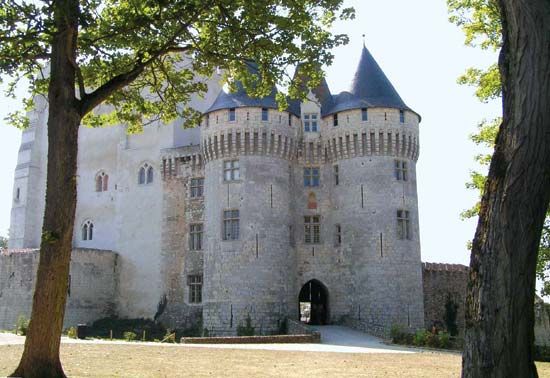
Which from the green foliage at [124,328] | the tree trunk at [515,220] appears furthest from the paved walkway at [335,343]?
the tree trunk at [515,220]

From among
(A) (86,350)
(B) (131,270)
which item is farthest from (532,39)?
(B) (131,270)

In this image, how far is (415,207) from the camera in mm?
31688

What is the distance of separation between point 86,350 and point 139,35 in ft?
30.2

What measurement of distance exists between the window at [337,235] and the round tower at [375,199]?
0.05 meters

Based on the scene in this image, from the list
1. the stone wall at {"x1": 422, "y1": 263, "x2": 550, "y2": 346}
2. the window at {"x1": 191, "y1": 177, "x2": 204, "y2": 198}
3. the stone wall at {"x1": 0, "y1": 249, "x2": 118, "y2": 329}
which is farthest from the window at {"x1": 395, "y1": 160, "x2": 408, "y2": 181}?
the stone wall at {"x1": 0, "y1": 249, "x2": 118, "y2": 329}

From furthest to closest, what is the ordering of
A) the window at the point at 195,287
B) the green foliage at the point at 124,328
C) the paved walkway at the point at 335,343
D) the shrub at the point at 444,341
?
1. the window at the point at 195,287
2. the green foliage at the point at 124,328
3. the shrub at the point at 444,341
4. the paved walkway at the point at 335,343

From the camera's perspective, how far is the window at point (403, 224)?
102 ft

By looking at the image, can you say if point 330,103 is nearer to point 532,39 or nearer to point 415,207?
point 415,207

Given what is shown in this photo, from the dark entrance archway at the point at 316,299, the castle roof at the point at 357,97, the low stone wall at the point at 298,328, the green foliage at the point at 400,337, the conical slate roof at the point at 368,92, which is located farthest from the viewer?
the dark entrance archway at the point at 316,299

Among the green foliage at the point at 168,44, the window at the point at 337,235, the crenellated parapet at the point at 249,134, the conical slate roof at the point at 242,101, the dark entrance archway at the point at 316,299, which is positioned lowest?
the dark entrance archway at the point at 316,299

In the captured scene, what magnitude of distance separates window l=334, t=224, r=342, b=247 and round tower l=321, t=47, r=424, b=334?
50 millimetres

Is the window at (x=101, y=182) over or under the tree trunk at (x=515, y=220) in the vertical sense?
over

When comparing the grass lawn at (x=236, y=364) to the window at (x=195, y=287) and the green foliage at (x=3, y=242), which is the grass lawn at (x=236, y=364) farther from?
the green foliage at (x=3, y=242)

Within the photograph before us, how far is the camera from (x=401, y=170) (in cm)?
3180
